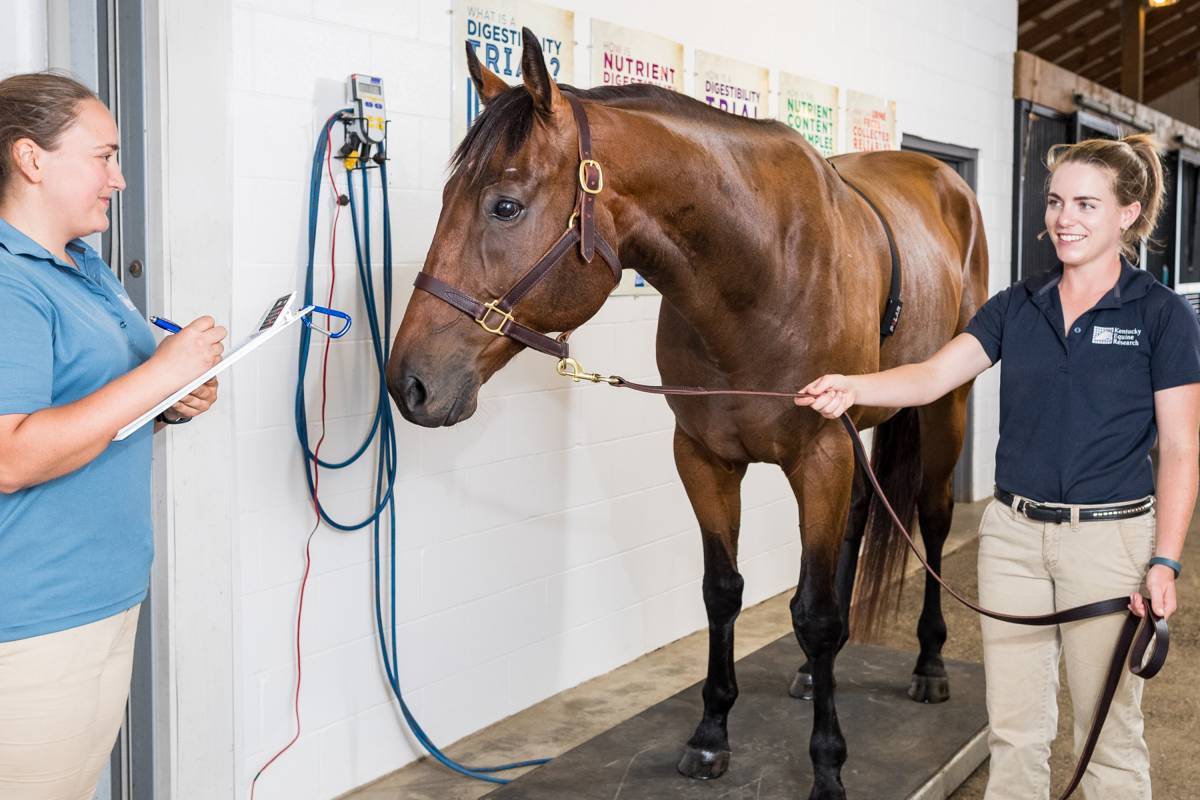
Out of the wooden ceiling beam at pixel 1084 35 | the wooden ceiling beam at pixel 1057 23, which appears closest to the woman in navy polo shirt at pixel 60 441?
the wooden ceiling beam at pixel 1057 23

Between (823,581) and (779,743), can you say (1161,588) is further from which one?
(779,743)

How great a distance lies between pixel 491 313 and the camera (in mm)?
1668

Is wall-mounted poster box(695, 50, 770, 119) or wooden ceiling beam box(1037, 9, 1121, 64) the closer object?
wall-mounted poster box(695, 50, 770, 119)

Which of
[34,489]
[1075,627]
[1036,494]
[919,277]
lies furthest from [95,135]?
[919,277]

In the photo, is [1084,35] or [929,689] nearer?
[929,689]

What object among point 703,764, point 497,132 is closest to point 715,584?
point 703,764

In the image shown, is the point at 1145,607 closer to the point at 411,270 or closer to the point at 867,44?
the point at 411,270

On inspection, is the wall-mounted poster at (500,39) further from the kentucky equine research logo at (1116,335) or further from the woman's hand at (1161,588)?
the woman's hand at (1161,588)

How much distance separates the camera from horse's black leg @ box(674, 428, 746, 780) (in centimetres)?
232

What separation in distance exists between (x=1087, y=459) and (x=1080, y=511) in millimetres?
85

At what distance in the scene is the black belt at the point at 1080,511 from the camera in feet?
5.58

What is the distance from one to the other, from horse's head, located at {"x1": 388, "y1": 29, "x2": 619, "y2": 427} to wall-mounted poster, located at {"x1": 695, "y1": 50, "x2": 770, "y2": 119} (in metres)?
1.97

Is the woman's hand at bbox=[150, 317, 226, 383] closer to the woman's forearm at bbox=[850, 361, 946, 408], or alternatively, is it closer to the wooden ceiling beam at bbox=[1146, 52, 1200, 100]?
Result: the woman's forearm at bbox=[850, 361, 946, 408]

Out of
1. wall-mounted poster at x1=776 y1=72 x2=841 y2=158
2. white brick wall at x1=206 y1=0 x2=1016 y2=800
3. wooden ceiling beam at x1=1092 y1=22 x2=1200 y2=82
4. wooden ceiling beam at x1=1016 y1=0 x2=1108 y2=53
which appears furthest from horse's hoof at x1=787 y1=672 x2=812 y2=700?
wooden ceiling beam at x1=1092 y1=22 x2=1200 y2=82
